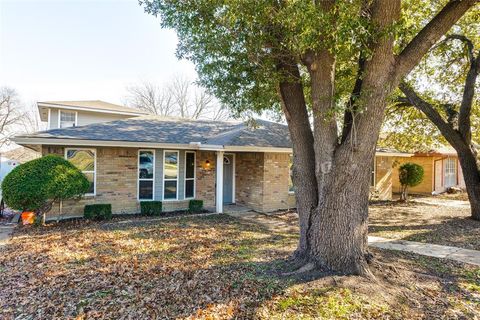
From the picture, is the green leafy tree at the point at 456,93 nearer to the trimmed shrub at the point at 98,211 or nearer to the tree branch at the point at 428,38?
the tree branch at the point at 428,38

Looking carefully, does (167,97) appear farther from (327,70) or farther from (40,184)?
(327,70)

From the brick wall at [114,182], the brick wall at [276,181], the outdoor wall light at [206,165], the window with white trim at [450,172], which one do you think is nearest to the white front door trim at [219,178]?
the outdoor wall light at [206,165]

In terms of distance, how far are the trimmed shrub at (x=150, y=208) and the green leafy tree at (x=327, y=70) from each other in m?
7.11

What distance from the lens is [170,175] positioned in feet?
39.6

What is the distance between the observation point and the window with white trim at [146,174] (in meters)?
11.5

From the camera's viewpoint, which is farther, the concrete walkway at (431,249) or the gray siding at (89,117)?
the gray siding at (89,117)

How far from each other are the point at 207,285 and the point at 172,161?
801 centimetres

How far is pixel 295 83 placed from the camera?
5.75 meters

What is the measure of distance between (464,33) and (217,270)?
1184 cm

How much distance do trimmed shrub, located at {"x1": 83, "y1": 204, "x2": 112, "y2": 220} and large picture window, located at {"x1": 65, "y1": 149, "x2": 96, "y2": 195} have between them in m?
0.59

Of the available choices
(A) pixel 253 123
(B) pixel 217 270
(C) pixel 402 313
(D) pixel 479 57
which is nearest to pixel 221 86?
(A) pixel 253 123

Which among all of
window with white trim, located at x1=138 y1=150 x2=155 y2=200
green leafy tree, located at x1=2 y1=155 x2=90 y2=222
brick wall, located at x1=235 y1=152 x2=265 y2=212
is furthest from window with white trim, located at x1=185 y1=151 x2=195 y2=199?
A: green leafy tree, located at x1=2 y1=155 x2=90 y2=222

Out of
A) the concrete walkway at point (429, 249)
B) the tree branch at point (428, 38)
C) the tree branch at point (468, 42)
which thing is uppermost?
the tree branch at point (468, 42)

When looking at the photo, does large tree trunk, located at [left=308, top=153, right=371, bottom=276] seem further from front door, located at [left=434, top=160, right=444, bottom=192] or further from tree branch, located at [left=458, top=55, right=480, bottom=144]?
front door, located at [left=434, top=160, right=444, bottom=192]
